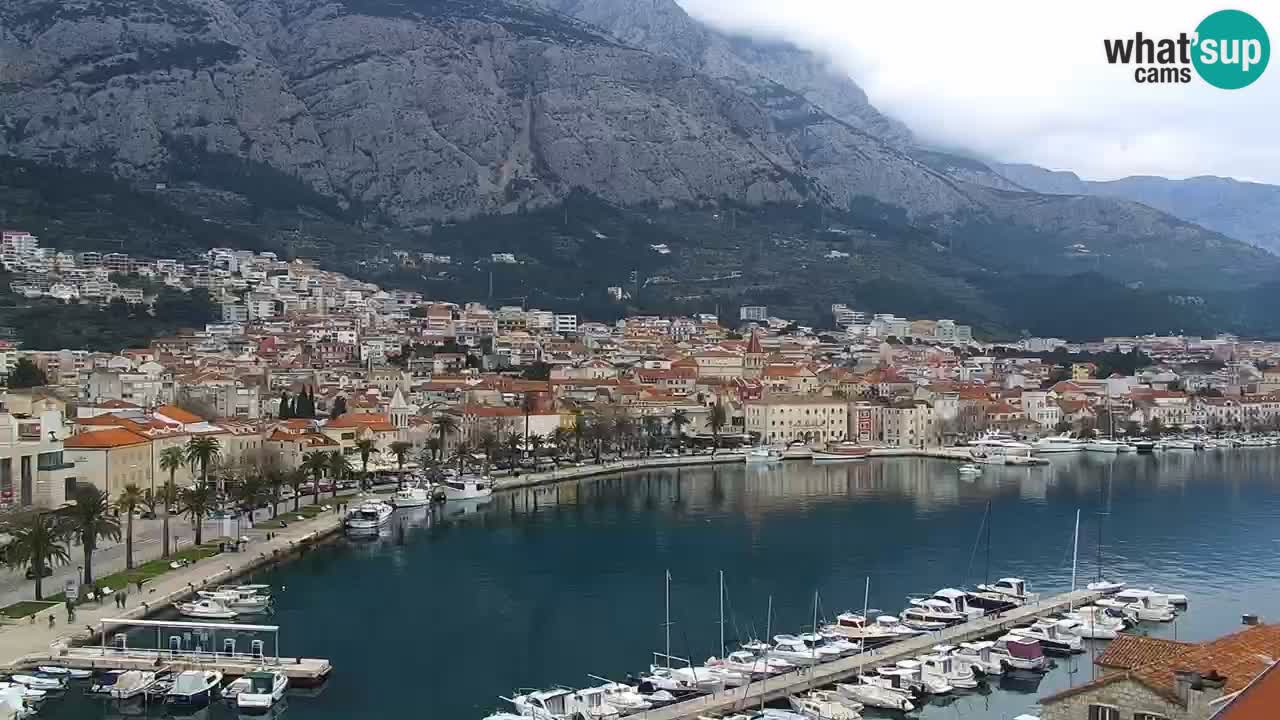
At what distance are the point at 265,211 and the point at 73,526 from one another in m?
89.6

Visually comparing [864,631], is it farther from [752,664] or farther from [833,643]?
[752,664]

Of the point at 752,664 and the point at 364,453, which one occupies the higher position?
the point at 364,453

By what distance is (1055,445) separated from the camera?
72688 millimetres

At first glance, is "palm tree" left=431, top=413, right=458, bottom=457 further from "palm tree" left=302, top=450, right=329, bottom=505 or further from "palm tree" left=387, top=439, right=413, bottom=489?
"palm tree" left=302, top=450, right=329, bottom=505

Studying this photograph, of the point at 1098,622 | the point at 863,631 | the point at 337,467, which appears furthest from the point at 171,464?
the point at 1098,622

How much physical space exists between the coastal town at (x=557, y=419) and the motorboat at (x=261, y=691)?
0.62 ft

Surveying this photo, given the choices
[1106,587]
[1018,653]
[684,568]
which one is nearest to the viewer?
[1018,653]

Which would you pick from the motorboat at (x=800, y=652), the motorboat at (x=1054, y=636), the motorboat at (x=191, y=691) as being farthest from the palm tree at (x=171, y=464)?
the motorboat at (x=1054, y=636)

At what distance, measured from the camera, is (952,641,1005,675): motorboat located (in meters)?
23.1

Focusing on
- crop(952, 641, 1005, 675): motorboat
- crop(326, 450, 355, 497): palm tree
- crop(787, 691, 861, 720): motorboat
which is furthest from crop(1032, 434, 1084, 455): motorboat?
crop(787, 691, 861, 720): motorboat

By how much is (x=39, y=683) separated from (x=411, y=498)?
24.9 meters

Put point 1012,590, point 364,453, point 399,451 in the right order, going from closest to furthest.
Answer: point 1012,590 → point 364,453 → point 399,451

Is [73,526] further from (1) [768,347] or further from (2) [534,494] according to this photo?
(1) [768,347]

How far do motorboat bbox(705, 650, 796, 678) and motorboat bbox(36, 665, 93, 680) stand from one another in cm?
1061
